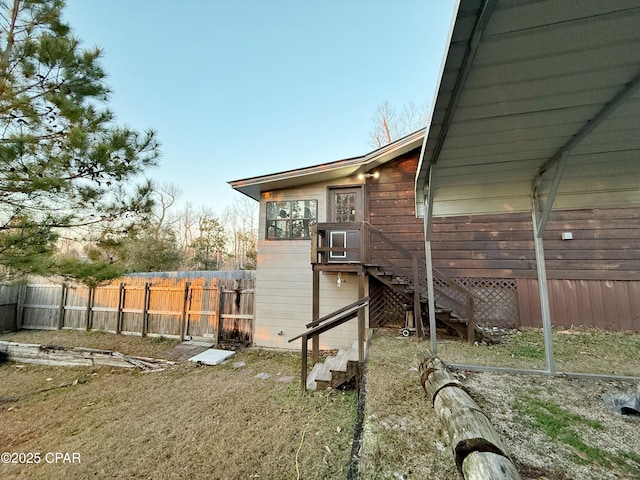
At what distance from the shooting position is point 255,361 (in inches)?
231

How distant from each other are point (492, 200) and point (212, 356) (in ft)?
20.8

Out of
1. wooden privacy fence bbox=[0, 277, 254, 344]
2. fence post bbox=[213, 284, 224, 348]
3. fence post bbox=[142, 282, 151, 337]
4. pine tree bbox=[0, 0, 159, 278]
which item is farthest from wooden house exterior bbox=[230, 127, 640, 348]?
fence post bbox=[142, 282, 151, 337]

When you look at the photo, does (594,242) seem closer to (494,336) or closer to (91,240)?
(494,336)

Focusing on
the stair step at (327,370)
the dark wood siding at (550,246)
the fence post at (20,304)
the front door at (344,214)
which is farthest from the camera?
the fence post at (20,304)

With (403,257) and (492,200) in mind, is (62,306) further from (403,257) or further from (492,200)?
(492,200)

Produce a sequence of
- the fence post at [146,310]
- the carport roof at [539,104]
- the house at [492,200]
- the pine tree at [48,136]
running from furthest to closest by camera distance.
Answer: the fence post at [146,310] → the pine tree at [48,136] → the house at [492,200] → the carport roof at [539,104]

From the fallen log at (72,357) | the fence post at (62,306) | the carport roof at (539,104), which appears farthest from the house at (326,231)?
the fence post at (62,306)

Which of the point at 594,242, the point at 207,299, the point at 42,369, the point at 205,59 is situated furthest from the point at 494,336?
the point at 205,59

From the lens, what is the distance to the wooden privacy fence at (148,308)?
7.11m

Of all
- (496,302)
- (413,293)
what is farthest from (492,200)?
(496,302)

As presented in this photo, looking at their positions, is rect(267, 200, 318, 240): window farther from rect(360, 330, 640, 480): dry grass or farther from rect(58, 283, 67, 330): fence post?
rect(58, 283, 67, 330): fence post

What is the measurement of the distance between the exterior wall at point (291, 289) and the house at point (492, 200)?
0.03 metres

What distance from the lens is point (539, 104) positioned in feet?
6.75

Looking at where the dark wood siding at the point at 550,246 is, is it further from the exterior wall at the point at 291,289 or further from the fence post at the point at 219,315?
the fence post at the point at 219,315
